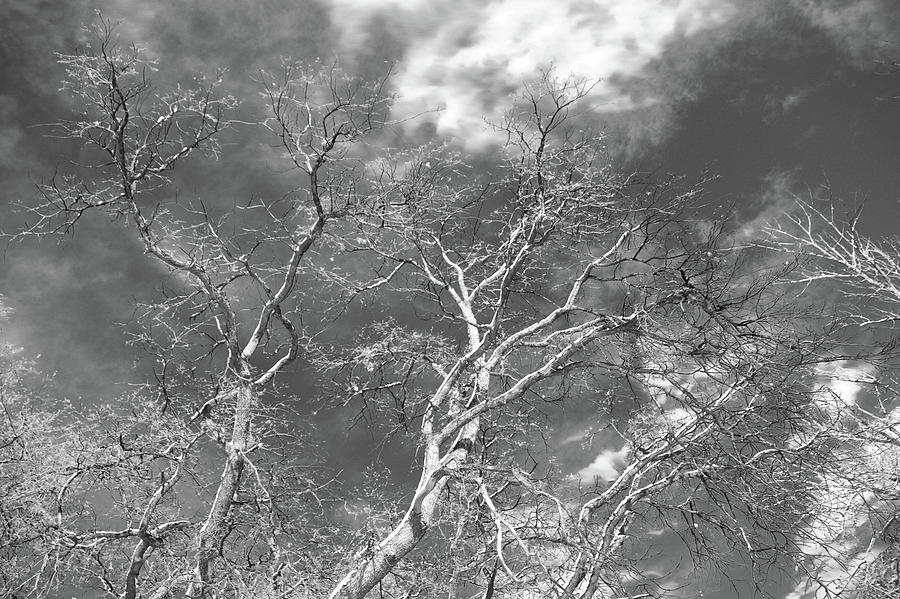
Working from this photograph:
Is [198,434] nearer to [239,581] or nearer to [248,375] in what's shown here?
[248,375]

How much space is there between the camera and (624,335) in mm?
8047

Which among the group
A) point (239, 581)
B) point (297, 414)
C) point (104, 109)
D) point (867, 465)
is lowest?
point (867, 465)

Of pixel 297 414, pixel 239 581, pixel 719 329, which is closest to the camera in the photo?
pixel 719 329

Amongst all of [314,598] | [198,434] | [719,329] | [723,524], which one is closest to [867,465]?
[723,524]

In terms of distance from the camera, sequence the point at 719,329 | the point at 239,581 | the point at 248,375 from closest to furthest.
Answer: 1. the point at 719,329
2. the point at 239,581
3. the point at 248,375

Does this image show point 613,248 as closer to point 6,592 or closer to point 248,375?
point 248,375

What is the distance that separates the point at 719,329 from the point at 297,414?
670 centimetres

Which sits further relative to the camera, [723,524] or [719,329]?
[723,524]

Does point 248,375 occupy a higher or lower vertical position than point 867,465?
higher

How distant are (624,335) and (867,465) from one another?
Answer: 204 inches

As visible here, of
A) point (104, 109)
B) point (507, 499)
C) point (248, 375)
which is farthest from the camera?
point (507, 499)

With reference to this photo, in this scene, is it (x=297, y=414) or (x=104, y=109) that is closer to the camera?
(x=104, y=109)

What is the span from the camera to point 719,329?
735 centimetres

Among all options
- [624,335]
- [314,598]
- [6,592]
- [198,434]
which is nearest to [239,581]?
[314,598]
